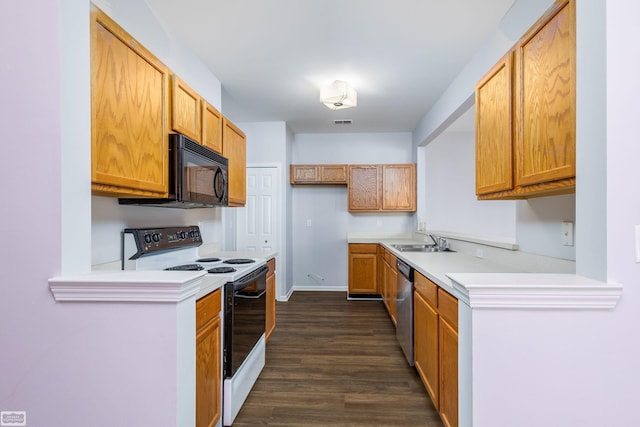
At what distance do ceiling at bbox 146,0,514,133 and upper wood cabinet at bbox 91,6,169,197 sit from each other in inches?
28.9

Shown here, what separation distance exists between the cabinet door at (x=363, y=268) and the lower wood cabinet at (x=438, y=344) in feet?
7.23

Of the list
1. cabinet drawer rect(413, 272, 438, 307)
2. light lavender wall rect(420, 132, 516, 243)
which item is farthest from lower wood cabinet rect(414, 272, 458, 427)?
light lavender wall rect(420, 132, 516, 243)

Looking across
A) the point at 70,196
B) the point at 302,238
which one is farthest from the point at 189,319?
the point at 302,238

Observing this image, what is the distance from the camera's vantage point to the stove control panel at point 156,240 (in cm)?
178

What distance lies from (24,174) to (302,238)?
4192mm

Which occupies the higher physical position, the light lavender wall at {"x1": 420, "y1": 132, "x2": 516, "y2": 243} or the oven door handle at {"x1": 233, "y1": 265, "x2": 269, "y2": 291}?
the light lavender wall at {"x1": 420, "y1": 132, "x2": 516, "y2": 243}

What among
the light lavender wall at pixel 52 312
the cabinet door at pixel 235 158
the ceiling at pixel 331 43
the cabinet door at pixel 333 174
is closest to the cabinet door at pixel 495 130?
the ceiling at pixel 331 43

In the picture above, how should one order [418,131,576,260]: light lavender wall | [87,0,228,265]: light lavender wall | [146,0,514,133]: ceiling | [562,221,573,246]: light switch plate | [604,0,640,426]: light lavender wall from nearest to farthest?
[604,0,640,426]: light lavender wall < [562,221,573,246]: light switch plate < [87,0,228,265]: light lavender wall < [146,0,514,133]: ceiling < [418,131,576,260]: light lavender wall

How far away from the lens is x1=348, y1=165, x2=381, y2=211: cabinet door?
15.5ft

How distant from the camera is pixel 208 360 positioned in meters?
1.53

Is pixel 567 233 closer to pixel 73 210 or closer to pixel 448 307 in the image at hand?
pixel 448 307

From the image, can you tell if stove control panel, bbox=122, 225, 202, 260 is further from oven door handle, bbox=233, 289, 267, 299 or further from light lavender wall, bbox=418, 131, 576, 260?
light lavender wall, bbox=418, 131, 576, 260

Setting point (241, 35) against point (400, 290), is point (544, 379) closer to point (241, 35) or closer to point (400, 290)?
point (400, 290)

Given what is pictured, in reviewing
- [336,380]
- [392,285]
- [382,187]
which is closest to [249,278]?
[336,380]
